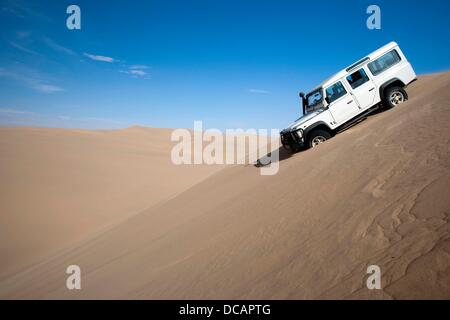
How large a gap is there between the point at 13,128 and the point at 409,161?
3375cm

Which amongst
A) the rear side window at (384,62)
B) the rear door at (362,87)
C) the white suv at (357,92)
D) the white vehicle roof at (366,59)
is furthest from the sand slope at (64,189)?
the rear side window at (384,62)

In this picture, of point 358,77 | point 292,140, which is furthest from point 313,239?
point 358,77

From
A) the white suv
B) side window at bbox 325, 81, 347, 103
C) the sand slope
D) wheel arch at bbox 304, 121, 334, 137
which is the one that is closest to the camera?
wheel arch at bbox 304, 121, 334, 137

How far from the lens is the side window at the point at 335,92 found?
27.0 feet

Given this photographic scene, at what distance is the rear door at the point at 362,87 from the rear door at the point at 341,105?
20cm

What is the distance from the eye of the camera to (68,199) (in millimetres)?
13406

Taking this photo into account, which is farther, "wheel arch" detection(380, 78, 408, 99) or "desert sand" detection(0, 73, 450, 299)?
"wheel arch" detection(380, 78, 408, 99)

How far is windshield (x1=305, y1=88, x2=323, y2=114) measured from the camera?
336 inches

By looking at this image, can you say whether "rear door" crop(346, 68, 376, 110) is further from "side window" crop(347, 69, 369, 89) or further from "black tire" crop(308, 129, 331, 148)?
"black tire" crop(308, 129, 331, 148)

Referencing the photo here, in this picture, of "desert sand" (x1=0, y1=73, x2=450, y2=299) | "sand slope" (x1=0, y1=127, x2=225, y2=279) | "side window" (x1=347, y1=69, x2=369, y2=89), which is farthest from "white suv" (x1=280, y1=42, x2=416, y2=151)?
"sand slope" (x1=0, y1=127, x2=225, y2=279)

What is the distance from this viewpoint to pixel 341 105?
321 inches

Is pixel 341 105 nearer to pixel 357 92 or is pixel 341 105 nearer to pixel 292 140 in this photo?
pixel 357 92

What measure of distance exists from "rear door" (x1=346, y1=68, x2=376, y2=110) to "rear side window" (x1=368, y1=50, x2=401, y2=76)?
313mm
